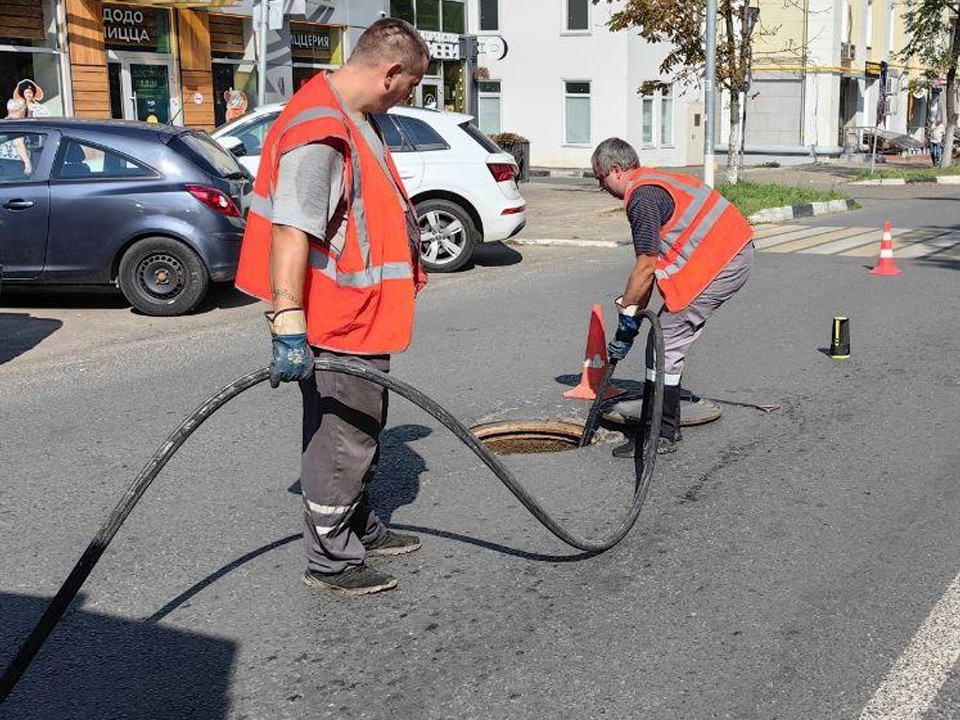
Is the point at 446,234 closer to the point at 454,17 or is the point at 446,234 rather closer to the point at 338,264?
the point at 338,264

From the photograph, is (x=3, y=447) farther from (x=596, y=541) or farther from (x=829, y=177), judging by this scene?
(x=829, y=177)

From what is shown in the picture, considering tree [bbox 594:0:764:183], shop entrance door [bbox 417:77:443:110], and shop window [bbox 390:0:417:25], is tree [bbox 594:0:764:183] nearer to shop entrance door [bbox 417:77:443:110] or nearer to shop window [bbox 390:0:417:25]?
shop entrance door [bbox 417:77:443:110]

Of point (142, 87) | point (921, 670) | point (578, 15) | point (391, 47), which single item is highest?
point (578, 15)

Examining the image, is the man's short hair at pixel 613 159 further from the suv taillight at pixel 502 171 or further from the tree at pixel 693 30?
the tree at pixel 693 30

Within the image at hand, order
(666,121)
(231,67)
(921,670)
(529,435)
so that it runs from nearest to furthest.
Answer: (921,670) < (529,435) < (231,67) < (666,121)

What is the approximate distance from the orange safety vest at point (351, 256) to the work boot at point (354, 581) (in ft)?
2.70

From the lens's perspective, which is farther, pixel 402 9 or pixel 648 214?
pixel 402 9

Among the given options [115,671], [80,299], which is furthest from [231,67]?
[115,671]

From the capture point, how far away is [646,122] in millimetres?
37531

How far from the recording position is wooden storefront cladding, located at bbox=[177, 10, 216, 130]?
21.0 metres

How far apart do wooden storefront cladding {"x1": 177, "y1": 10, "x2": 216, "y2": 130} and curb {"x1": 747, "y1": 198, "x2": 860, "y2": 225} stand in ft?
32.3

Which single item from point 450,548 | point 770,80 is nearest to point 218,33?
point 450,548

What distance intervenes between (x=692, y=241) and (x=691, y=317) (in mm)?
392

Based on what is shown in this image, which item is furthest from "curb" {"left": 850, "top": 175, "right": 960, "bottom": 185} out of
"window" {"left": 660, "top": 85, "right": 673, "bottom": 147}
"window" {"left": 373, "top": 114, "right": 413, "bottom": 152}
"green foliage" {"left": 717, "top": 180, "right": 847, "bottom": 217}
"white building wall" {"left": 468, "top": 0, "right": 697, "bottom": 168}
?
"window" {"left": 373, "top": 114, "right": 413, "bottom": 152}
